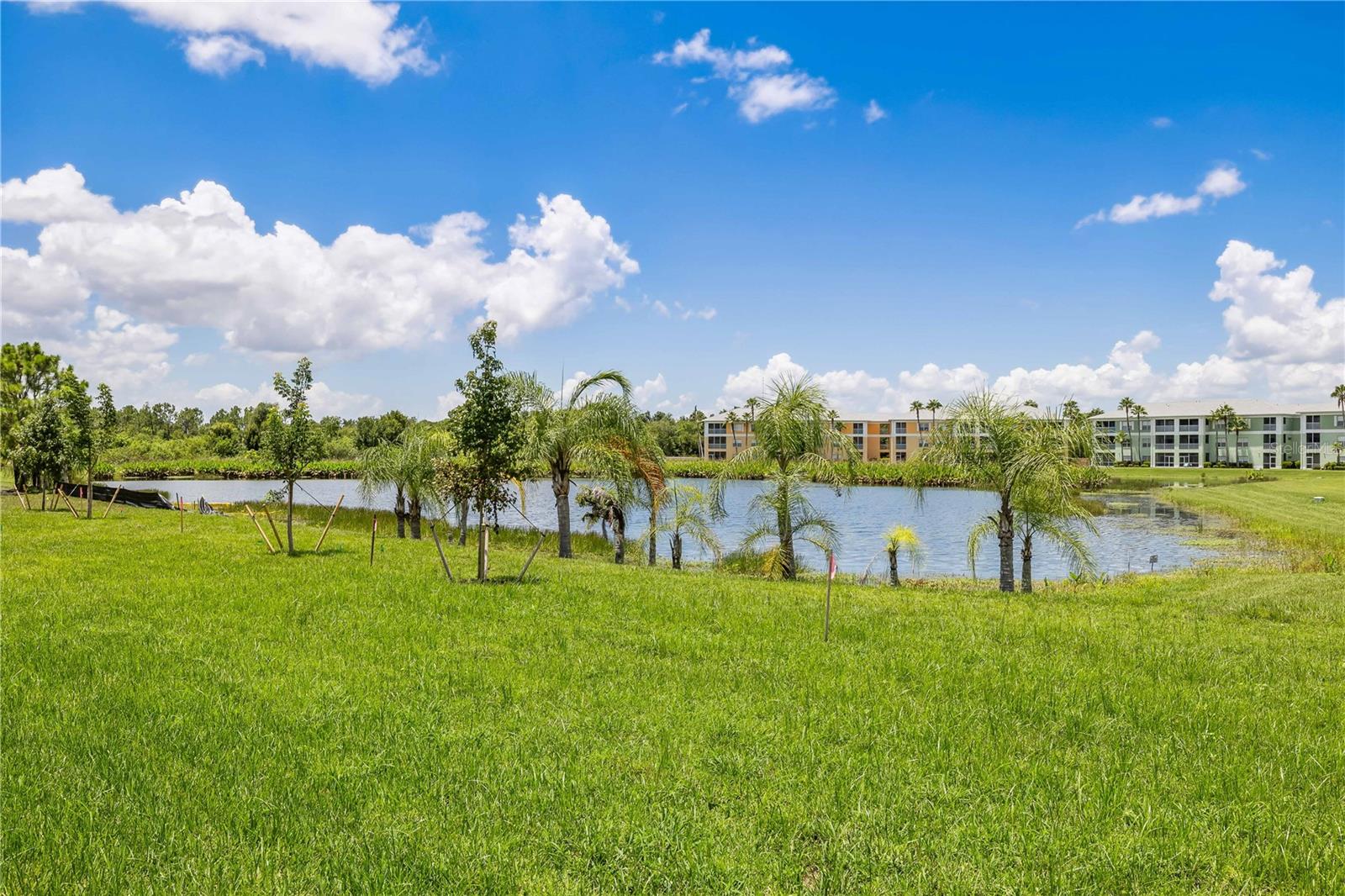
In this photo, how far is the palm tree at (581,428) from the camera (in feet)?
68.7

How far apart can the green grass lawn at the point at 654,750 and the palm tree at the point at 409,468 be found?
13.2 metres

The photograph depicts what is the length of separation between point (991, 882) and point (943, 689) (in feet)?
11.7

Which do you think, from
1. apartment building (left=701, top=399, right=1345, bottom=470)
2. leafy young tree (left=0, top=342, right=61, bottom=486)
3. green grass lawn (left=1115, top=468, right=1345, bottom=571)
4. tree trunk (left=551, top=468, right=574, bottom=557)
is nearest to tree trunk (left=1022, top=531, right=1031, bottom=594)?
green grass lawn (left=1115, top=468, right=1345, bottom=571)

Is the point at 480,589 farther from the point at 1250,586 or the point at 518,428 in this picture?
the point at 1250,586

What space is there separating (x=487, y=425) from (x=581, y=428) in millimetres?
6326

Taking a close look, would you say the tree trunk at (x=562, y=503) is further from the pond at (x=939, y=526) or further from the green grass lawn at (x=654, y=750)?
the green grass lawn at (x=654, y=750)

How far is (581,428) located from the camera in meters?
21.1

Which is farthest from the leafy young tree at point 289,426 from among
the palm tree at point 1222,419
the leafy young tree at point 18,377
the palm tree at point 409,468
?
the palm tree at point 1222,419

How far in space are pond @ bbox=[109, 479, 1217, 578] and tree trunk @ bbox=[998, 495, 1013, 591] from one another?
196cm

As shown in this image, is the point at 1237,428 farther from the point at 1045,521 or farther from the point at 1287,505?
the point at 1045,521

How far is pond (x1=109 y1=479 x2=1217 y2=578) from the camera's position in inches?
1064

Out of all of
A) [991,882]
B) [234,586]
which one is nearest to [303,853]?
[991,882]

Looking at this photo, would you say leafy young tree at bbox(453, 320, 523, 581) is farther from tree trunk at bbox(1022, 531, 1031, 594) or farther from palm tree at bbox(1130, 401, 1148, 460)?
palm tree at bbox(1130, 401, 1148, 460)

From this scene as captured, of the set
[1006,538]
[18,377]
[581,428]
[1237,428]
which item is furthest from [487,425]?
[1237,428]
